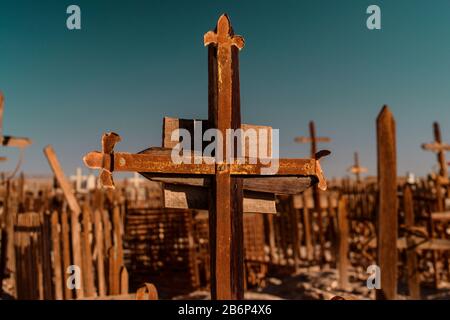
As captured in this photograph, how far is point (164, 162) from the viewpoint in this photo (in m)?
2.52

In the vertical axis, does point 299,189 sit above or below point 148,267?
above

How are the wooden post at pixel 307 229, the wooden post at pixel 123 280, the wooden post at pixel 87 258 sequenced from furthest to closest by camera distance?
the wooden post at pixel 307 229 → the wooden post at pixel 87 258 → the wooden post at pixel 123 280

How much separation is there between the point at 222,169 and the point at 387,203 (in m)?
2.67

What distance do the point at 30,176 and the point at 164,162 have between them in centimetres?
8241

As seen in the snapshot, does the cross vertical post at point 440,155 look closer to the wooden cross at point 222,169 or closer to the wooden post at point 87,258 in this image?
the wooden post at point 87,258

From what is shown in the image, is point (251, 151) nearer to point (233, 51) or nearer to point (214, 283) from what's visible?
point (233, 51)

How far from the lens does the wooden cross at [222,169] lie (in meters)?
2.52

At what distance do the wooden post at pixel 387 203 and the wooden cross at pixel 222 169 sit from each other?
2.25m

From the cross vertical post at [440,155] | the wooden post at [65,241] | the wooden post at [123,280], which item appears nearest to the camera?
the wooden post at [123,280]

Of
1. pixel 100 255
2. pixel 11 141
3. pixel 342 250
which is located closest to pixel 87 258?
pixel 100 255

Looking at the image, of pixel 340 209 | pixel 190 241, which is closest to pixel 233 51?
pixel 340 209

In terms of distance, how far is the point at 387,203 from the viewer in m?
4.59

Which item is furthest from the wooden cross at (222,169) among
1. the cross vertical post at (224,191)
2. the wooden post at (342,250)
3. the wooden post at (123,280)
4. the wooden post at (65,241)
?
the wooden post at (342,250)

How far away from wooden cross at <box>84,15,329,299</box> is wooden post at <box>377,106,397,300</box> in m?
2.25
